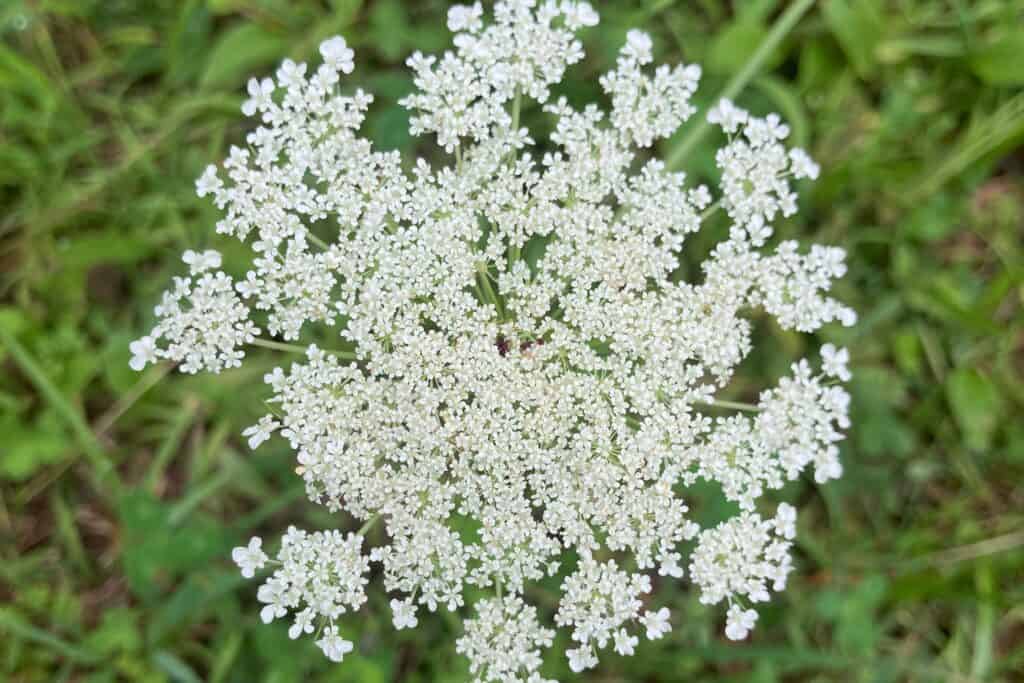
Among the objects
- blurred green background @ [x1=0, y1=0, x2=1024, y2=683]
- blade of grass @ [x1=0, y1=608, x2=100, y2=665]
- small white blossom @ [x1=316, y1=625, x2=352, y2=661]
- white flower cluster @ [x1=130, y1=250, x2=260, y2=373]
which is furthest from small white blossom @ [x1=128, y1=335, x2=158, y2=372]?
blade of grass @ [x1=0, y1=608, x2=100, y2=665]

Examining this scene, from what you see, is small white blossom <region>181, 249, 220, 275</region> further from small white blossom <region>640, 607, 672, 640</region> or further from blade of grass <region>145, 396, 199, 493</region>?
small white blossom <region>640, 607, 672, 640</region>

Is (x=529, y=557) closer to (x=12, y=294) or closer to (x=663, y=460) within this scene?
(x=663, y=460)

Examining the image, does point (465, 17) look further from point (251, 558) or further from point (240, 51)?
point (251, 558)

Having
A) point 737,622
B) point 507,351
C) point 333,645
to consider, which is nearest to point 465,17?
point 507,351

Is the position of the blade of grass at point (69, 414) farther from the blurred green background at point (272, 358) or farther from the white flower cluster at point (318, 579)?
the white flower cluster at point (318, 579)

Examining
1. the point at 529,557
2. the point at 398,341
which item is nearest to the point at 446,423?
the point at 398,341

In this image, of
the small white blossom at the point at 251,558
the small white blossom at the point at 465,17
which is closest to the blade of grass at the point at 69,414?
the small white blossom at the point at 251,558
